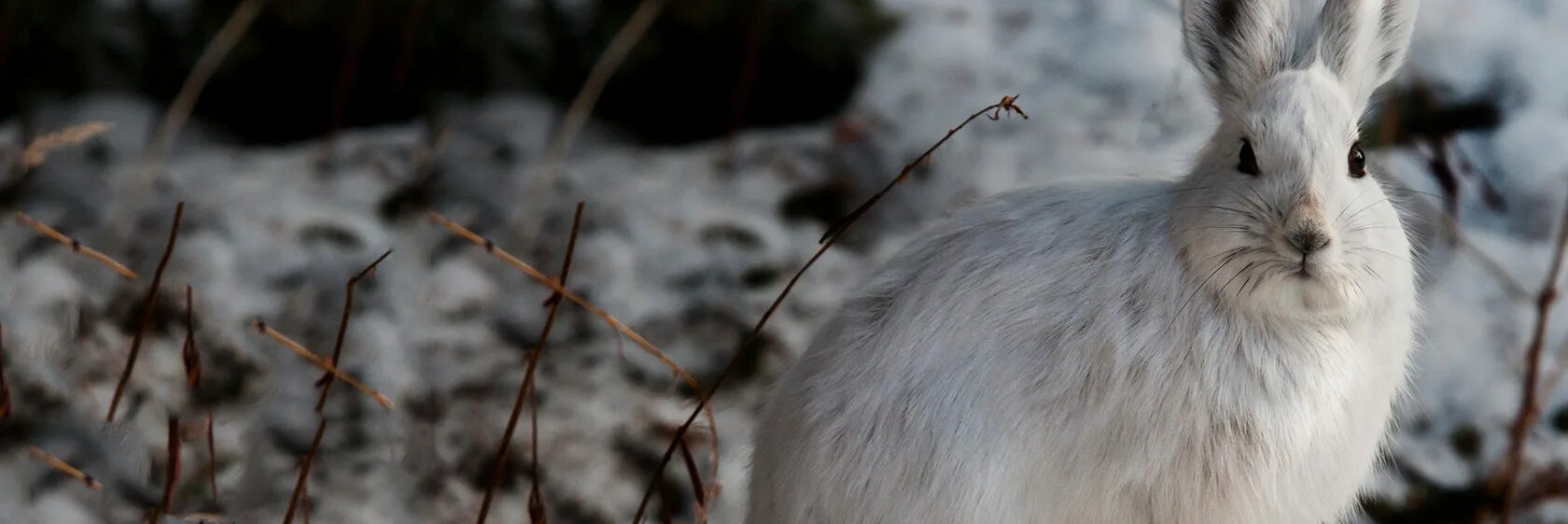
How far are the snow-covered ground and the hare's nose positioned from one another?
56.0 inches

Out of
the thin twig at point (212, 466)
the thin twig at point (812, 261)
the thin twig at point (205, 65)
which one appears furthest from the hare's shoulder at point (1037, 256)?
the thin twig at point (205, 65)

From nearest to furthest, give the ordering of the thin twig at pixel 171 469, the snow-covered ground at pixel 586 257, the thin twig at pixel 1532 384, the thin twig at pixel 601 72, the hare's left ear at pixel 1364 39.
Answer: the hare's left ear at pixel 1364 39 → the thin twig at pixel 171 469 → the thin twig at pixel 1532 384 → the snow-covered ground at pixel 586 257 → the thin twig at pixel 601 72

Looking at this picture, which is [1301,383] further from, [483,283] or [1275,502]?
[483,283]

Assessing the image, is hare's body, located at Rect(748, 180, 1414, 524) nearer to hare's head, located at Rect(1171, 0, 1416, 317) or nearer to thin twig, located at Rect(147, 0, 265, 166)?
hare's head, located at Rect(1171, 0, 1416, 317)

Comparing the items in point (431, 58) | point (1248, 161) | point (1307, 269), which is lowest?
point (431, 58)

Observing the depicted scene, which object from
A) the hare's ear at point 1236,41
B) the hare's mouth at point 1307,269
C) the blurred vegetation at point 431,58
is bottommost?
the blurred vegetation at point 431,58

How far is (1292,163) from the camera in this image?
2.11 meters

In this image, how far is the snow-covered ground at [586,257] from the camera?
352 cm

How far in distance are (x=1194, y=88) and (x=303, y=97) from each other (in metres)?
2.89

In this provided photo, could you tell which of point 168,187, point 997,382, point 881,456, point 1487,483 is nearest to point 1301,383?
point 997,382

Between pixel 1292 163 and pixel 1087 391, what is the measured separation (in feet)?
1.66

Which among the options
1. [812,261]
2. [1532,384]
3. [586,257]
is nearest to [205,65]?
[586,257]

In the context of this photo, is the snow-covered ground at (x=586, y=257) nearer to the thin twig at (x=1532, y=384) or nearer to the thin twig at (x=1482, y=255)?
the thin twig at (x=1482, y=255)

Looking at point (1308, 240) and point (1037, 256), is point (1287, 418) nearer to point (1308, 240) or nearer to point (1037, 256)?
point (1308, 240)
